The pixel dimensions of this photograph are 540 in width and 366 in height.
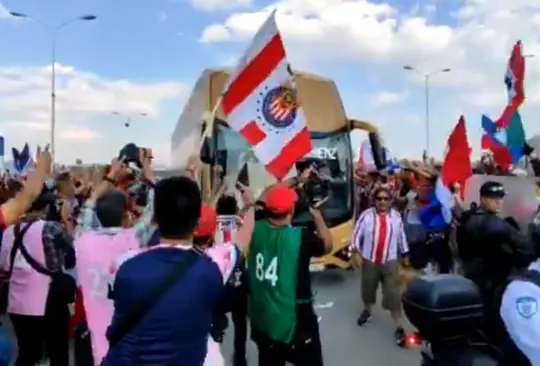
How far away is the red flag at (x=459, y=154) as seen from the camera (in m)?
7.95

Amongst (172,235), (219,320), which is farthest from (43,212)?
(172,235)

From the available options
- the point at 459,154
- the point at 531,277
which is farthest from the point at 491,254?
the point at 459,154

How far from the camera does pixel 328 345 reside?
8.23 meters

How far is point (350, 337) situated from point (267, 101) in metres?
3.15

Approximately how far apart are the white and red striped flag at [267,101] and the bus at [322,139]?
17.9 ft

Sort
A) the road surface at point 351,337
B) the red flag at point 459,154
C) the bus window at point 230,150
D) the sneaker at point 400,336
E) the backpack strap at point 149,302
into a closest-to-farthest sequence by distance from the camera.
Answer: the backpack strap at point 149,302
the road surface at point 351,337
the red flag at point 459,154
the sneaker at point 400,336
the bus window at point 230,150

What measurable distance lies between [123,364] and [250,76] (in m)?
4.17

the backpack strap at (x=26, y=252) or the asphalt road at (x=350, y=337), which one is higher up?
the backpack strap at (x=26, y=252)

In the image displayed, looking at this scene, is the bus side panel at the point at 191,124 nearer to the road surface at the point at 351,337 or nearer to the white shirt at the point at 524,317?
the road surface at the point at 351,337

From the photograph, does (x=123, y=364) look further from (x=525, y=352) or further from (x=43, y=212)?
(x=43, y=212)

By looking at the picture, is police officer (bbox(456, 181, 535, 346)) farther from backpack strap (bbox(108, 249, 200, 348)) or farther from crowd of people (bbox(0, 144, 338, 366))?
backpack strap (bbox(108, 249, 200, 348))

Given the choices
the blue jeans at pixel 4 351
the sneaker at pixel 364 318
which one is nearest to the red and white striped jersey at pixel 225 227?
the sneaker at pixel 364 318

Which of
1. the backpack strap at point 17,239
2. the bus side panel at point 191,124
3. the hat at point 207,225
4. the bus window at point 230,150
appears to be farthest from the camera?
the bus side panel at point 191,124

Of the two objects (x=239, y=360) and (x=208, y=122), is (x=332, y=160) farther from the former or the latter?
(x=239, y=360)
